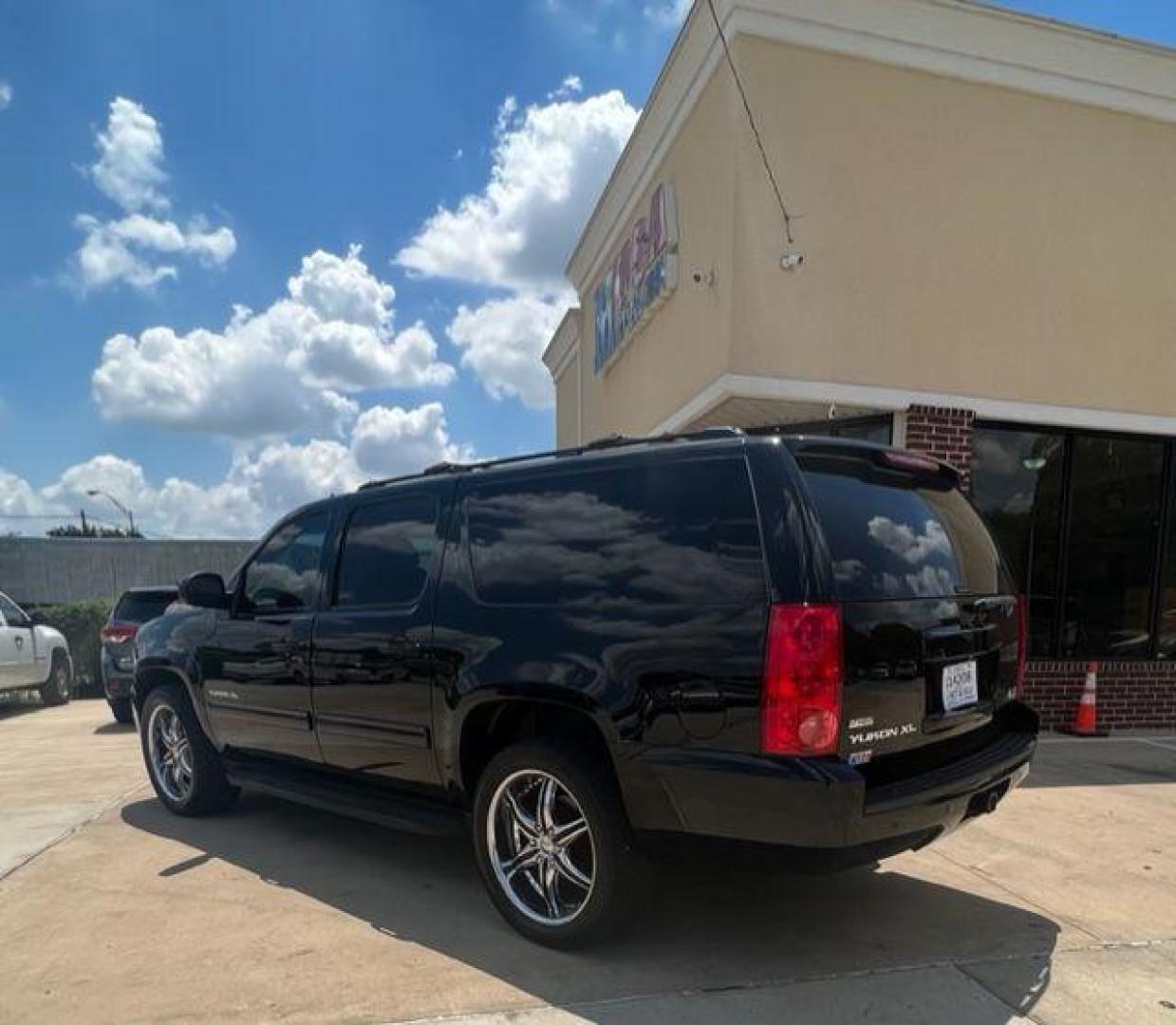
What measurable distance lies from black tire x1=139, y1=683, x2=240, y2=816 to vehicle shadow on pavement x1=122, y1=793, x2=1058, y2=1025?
573 millimetres

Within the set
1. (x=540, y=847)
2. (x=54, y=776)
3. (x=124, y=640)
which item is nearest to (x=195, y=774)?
(x=54, y=776)

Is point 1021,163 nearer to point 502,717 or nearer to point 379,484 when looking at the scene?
point 379,484

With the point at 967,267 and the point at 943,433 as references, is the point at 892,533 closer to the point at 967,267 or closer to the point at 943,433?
the point at 943,433

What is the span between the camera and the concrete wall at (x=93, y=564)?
61.1 ft

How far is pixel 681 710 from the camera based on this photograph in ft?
9.95

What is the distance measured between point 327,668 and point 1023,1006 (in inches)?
129


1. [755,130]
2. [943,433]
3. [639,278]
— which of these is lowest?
[943,433]

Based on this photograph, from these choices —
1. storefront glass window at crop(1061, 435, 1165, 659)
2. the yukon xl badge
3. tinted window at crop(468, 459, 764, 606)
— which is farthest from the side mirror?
storefront glass window at crop(1061, 435, 1165, 659)

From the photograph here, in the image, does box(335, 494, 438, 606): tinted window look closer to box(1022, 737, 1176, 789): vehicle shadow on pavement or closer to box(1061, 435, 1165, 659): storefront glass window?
box(1022, 737, 1176, 789): vehicle shadow on pavement

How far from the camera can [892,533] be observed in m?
3.29

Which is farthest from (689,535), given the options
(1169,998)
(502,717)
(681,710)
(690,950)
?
(1169,998)

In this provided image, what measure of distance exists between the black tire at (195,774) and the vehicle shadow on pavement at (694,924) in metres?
0.57

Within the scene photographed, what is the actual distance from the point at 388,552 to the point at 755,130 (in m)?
5.00

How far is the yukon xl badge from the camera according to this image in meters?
2.90
